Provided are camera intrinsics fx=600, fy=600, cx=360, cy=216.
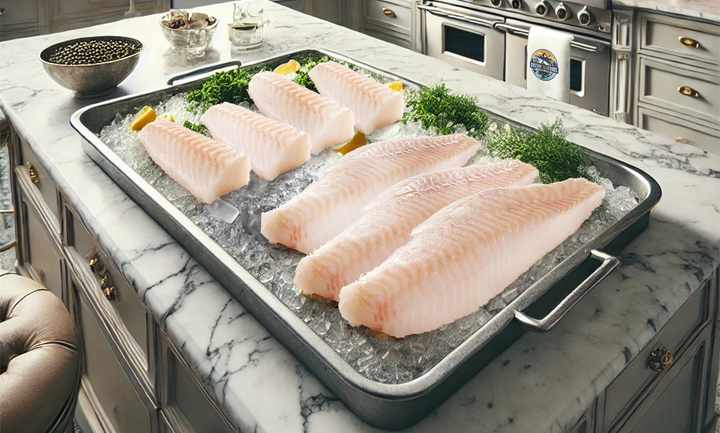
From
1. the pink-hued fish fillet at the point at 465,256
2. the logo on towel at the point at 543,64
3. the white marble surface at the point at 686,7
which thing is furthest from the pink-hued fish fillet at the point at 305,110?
the white marble surface at the point at 686,7

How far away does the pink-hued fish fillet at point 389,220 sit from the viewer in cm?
83

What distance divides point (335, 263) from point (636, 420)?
1.88ft

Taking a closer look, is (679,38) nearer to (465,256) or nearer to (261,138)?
(261,138)

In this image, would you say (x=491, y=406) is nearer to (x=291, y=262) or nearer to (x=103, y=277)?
(x=291, y=262)

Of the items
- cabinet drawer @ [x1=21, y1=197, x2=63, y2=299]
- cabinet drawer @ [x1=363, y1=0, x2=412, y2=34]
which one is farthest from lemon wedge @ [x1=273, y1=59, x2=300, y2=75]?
cabinet drawer @ [x1=363, y1=0, x2=412, y2=34]

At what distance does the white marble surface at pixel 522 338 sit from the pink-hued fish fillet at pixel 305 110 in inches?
15.3

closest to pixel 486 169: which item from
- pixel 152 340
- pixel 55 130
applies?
pixel 152 340

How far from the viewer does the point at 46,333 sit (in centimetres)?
105

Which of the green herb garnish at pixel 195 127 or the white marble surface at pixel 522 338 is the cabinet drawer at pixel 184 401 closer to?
the white marble surface at pixel 522 338

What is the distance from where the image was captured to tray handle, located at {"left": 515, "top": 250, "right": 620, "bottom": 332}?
2.36ft

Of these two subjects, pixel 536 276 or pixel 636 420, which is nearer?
pixel 536 276

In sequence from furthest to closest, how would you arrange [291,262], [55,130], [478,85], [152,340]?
[478,85], [55,130], [152,340], [291,262]

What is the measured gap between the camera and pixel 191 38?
75.0 inches

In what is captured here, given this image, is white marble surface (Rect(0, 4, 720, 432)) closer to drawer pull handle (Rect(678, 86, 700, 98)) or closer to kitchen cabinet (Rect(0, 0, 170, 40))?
drawer pull handle (Rect(678, 86, 700, 98))
